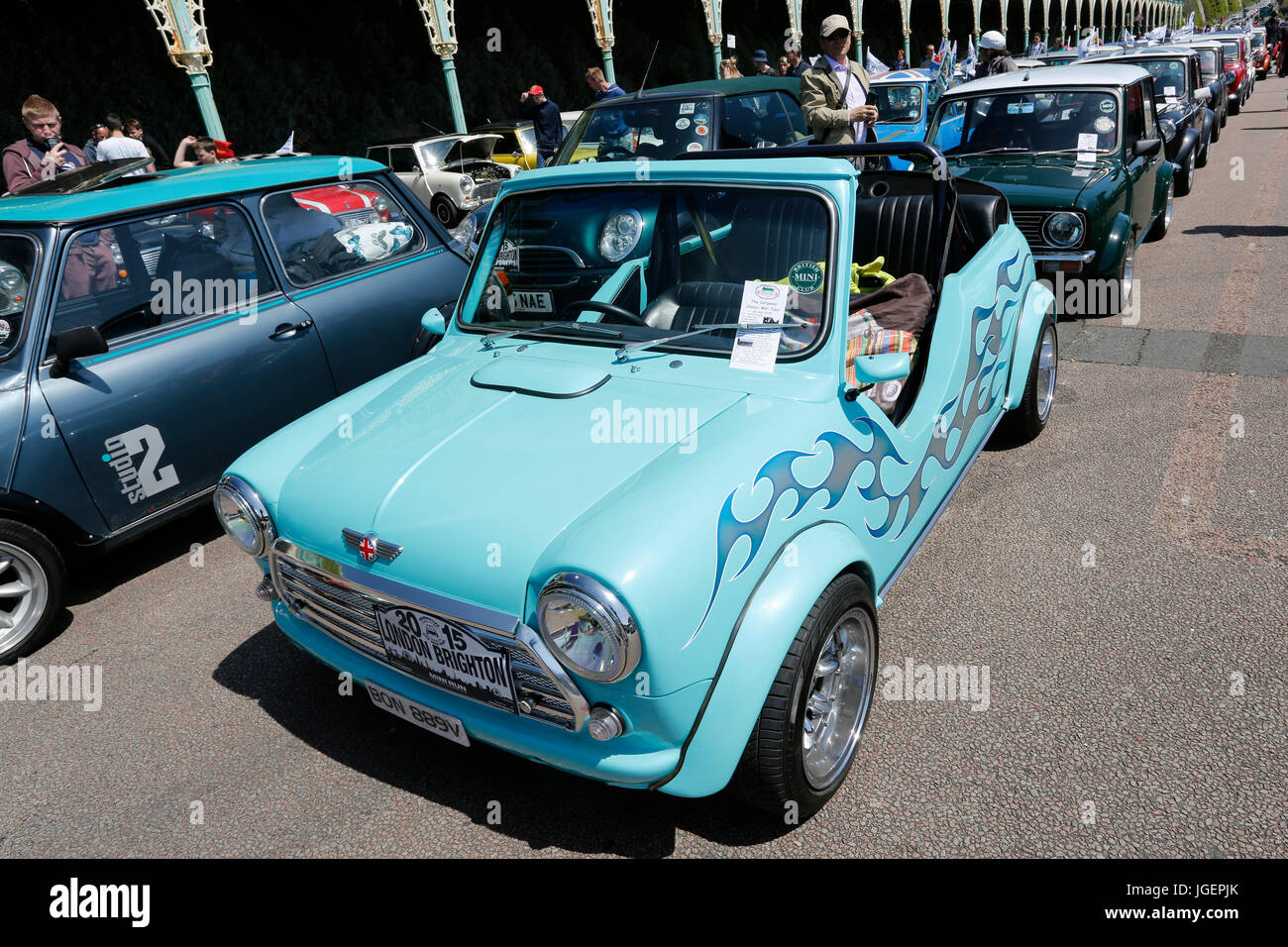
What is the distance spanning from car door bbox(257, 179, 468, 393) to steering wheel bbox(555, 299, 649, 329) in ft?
6.50

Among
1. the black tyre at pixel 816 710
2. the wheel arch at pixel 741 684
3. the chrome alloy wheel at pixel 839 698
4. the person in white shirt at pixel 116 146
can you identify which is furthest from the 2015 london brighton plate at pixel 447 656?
the person in white shirt at pixel 116 146

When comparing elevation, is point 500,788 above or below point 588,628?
below

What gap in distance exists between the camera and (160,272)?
4309 millimetres

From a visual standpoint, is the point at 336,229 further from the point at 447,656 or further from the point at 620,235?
the point at 447,656

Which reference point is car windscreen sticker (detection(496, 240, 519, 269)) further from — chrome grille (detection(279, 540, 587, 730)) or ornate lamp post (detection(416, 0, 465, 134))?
ornate lamp post (detection(416, 0, 465, 134))

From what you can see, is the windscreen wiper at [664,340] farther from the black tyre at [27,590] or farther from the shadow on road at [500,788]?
the black tyre at [27,590]

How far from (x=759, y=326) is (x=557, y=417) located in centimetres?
72

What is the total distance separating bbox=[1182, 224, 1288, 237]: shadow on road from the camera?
361 inches

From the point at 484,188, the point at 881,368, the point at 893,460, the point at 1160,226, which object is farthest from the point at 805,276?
the point at 484,188

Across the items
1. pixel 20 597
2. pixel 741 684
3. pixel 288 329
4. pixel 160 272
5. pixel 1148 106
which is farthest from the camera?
pixel 1148 106

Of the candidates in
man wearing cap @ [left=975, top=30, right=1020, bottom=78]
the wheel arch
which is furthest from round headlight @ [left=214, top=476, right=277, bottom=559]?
man wearing cap @ [left=975, top=30, right=1020, bottom=78]

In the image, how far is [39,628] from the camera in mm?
3785

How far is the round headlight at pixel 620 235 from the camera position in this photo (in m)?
3.37
